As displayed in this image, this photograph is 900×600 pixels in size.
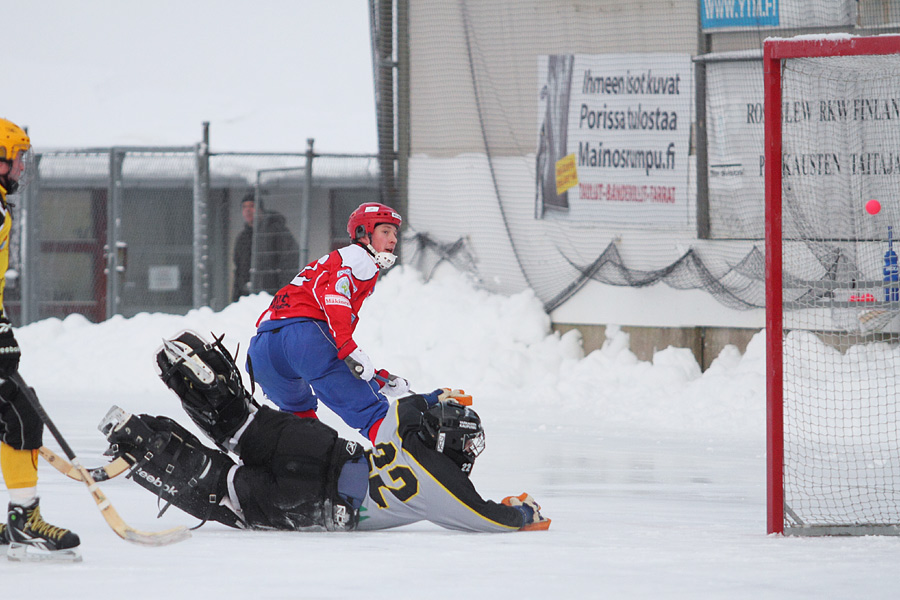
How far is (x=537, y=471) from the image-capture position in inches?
220

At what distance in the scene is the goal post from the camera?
418 cm

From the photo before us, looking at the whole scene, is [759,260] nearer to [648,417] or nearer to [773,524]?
[648,417]

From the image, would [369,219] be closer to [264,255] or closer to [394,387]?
[394,387]

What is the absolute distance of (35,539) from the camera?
3.37 meters

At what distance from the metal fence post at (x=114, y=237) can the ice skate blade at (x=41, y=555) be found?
788 cm

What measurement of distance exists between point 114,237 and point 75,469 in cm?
781

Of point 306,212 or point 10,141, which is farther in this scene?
point 306,212

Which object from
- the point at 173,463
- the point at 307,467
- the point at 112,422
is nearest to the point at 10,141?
the point at 112,422

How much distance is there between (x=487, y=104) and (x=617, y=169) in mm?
1443

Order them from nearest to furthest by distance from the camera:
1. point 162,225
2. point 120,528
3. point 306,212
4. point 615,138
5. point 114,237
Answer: point 120,528 < point 615,138 < point 306,212 < point 114,237 < point 162,225

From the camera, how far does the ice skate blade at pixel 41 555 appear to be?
332 centimetres

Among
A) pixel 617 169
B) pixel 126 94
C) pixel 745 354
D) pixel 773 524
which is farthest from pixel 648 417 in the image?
pixel 126 94

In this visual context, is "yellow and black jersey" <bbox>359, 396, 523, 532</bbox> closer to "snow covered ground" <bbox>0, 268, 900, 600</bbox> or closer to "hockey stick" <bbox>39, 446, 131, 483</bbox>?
"snow covered ground" <bbox>0, 268, 900, 600</bbox>

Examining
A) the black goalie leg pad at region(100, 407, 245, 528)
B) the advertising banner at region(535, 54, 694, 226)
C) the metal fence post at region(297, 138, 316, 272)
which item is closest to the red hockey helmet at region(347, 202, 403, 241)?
the black goalie leg pad at region(100, 407, 245, 528)
